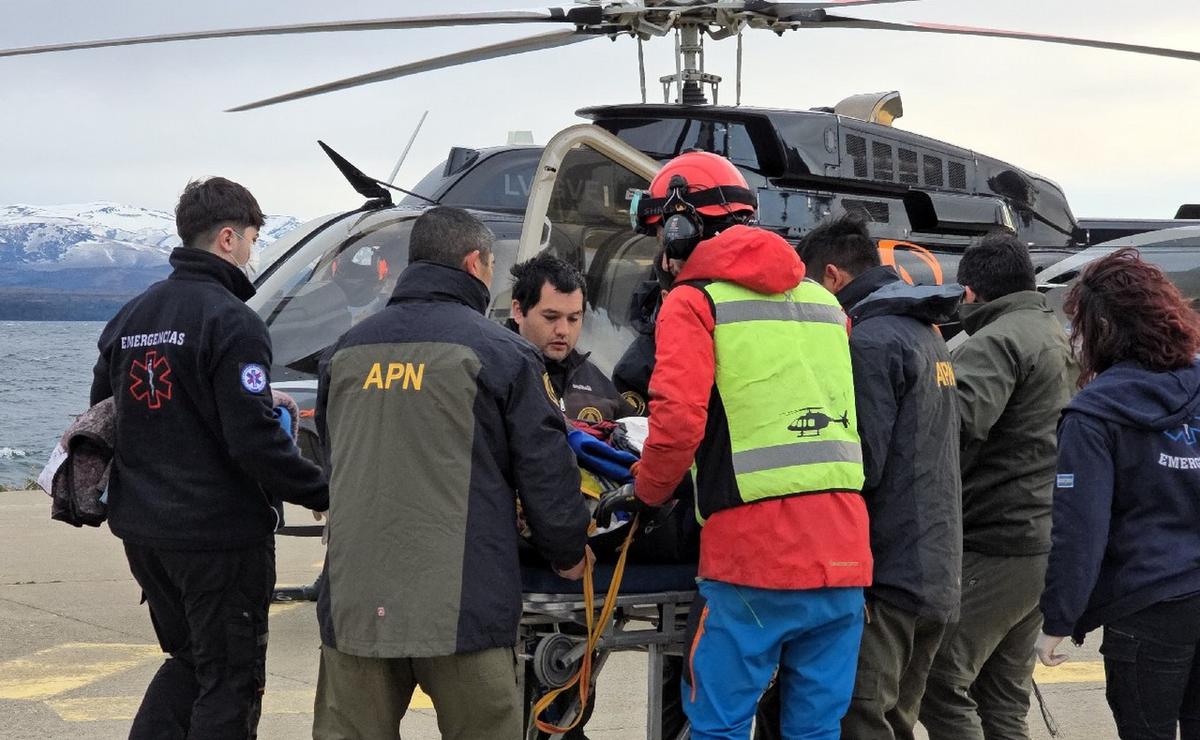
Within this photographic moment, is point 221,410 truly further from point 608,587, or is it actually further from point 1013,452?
point 1013,452

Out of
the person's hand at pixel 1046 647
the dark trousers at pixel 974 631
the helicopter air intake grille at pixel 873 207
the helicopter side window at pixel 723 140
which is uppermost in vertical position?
the helicopter side window at pixel 723 140

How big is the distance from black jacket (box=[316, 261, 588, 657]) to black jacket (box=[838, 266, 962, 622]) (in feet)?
2.70

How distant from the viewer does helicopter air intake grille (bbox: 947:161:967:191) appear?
31.1 ft

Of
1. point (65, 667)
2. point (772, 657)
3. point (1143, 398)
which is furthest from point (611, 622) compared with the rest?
point (65, 667)

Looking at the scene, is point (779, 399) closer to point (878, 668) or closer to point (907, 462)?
point (907, 462)

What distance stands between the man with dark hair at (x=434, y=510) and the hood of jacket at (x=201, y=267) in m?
0.79

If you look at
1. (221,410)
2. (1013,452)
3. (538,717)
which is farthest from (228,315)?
(1013,452)

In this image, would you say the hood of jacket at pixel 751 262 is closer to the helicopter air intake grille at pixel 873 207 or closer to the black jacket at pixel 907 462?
the black jacket at pixel 907 462

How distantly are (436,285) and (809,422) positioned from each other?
3.32ft

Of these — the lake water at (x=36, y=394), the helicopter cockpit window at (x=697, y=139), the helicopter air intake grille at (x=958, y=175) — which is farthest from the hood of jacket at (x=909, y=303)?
the helicopter air intake grille at (x=958, y=175)

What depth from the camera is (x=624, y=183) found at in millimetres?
7566

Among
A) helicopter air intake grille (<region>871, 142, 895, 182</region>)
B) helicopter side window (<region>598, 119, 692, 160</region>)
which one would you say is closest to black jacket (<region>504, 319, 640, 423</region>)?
helicopter side window (<region>598, 119, 692, 160</region>)

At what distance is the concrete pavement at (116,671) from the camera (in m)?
5.36

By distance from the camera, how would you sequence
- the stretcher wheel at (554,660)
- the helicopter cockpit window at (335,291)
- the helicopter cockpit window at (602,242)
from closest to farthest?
the stretcher wheel at (554,660) < the helicopter cockpit window at (602,242) < the helicopter cockpit window at (335,291)
